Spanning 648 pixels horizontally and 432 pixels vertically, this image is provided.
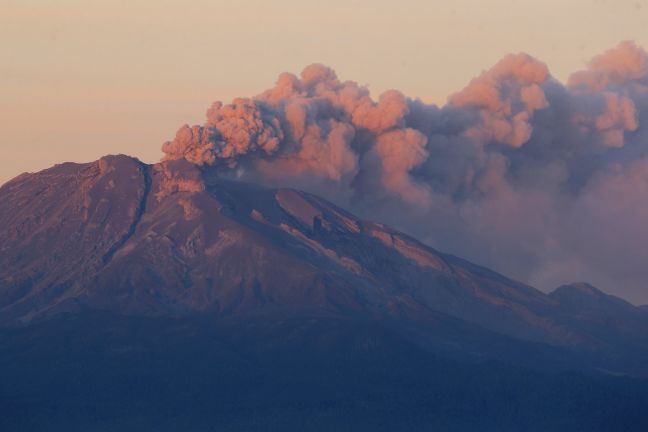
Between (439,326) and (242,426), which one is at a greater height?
(439,326)

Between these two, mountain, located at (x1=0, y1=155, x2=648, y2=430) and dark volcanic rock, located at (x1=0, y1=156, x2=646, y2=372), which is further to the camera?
dark volcanic rock, located at (x1=0, y1=156, x2=646, y2=372)

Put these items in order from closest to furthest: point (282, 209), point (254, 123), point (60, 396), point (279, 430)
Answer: point (279, 430) < point (60, 396) < point (254, 123) < point (282, 209)

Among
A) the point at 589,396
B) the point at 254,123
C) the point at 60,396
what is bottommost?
the point at 60,396

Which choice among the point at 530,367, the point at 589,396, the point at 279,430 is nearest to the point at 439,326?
the point at 530,367

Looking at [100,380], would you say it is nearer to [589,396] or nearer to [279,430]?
[279,430]

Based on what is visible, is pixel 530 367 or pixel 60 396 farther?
pixel 530 367

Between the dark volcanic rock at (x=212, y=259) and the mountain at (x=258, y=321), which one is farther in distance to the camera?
the dark volcanic rock at (x=212, y=259)

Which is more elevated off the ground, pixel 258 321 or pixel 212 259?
pixel 212 259

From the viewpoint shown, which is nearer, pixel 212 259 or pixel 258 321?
pixel 258 321
